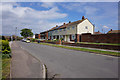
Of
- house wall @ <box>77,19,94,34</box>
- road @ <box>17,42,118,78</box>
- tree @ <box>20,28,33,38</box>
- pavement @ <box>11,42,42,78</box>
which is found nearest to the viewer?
pavement @ <box>11,42,42,78</box>

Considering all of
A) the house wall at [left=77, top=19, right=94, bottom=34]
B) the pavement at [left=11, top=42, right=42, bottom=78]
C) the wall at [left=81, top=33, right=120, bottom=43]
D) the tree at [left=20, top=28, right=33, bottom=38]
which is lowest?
the pavement at [left=11, top=42, right=42, bottom=78]

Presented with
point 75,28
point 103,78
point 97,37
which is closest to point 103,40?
point 97,37

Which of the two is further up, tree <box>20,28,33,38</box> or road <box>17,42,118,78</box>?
tree <box>20,28,33,38</box>

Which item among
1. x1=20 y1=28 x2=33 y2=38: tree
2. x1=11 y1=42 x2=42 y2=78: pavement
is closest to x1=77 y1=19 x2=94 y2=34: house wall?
x1=11 y1=42 x2=42 y2=78: pavement

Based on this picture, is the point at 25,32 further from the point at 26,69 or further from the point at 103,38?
the point at 26,69

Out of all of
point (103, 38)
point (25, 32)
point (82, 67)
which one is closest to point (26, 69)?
point (82, 67)

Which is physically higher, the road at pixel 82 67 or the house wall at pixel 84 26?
the house wall at pixel 84 26

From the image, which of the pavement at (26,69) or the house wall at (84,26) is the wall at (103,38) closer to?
the house wall at (84,26)

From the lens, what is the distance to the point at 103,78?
4.22m

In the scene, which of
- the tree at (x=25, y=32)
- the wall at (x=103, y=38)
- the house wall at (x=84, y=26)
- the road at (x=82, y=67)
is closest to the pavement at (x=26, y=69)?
the road at (x=82, y=67)

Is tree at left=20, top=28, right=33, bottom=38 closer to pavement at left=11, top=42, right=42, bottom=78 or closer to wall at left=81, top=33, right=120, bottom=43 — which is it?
wall at left=81, top=33, right=120, bottom=43

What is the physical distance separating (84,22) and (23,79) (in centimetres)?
2999

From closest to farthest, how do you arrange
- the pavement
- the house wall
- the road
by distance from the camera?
the pavement, the road, the house wall

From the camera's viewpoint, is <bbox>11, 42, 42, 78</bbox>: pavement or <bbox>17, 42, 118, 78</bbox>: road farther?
<bbox>17, 42, 118, 78</bbox>: road
